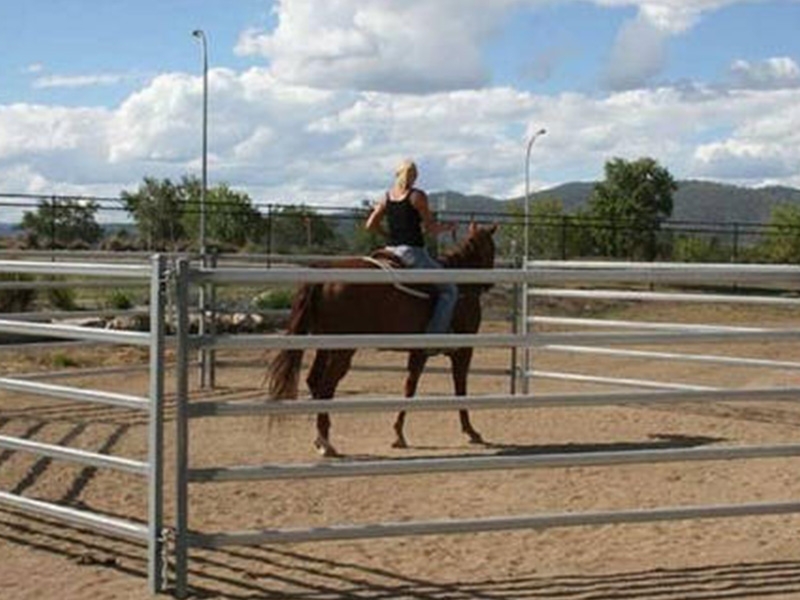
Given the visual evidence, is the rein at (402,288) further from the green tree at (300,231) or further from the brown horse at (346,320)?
the green tree at (300,231)

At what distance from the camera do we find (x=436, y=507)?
318 inches

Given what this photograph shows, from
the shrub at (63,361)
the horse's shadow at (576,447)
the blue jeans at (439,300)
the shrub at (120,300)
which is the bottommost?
the horse's shadow at (576,447)

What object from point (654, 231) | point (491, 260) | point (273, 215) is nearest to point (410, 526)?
point (491, 260)

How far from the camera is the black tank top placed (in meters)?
10.2

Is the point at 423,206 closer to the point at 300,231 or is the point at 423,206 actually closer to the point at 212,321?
the point at 212,321

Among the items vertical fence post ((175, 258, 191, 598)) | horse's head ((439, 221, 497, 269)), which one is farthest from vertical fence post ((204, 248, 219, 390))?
vertical fence post ((175, 258, 191, 598))

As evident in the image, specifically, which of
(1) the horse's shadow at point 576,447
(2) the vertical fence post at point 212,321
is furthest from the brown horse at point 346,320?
(2) the vertical fence post at point 212,321

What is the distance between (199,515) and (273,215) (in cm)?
2859

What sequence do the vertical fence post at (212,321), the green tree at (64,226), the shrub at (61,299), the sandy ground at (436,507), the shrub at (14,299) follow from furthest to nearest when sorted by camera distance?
1. the green tree at (64,226)
2. the shrub at (61,299)
3. the shrub at (14,299)
4. the vertical fence post at (212,321)
5. the sandy ground at (436,507)

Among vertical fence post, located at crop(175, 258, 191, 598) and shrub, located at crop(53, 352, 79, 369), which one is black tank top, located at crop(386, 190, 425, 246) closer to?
vertical fence post, located at crop(175, 258, 191, 598)

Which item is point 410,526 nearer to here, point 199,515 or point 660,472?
point 199,515

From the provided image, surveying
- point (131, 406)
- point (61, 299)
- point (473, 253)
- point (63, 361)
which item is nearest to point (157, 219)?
point (61, 299)

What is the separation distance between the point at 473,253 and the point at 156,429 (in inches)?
230

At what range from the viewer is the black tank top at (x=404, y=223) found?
33.5ft
